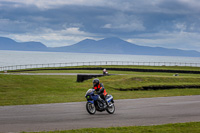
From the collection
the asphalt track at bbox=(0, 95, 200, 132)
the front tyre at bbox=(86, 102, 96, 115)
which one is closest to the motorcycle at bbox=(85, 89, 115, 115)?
the front tyre at bbox=(86, 102, 96, 115)

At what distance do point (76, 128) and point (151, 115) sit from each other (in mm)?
4881

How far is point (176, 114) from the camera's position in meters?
15.0

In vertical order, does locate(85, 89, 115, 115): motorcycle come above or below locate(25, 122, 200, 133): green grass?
above

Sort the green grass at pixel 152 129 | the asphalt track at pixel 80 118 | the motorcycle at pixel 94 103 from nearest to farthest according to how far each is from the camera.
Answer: the green grass at pixel 152 129 < the asphalt track at pixel 80 118 < the motorcycle at pixel 94 103

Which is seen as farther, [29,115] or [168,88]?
[168,88]

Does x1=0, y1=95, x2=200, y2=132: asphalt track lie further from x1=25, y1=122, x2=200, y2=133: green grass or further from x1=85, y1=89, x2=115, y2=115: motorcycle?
x1=25, y1=122, x2=200, y2=133: green grass

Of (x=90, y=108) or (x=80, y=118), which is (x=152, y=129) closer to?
(x=80, y=118)

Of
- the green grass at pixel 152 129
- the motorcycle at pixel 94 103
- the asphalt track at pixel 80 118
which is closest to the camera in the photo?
the green grass at pixel 152 129

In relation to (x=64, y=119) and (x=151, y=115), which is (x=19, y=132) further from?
(x=151, y=115)

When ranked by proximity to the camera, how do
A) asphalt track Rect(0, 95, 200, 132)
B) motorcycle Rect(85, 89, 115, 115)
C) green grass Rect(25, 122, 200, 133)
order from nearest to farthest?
1. green grass Rect(25, 122, 200, 133)
2. asphalt track Rect(0, 95, 200, 132)
3. motorcycle Rect(85, 89, 115, 115)

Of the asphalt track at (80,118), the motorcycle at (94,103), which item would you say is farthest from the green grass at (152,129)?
the motorcycle at (94,103)

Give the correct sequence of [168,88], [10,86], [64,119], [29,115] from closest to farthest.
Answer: [64,119] → [29,115] → [10,86] → [168,88]

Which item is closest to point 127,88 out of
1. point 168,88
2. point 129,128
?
point 168,88

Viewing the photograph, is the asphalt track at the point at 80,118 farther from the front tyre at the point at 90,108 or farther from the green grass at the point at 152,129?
the green grass at the point at 152,129
